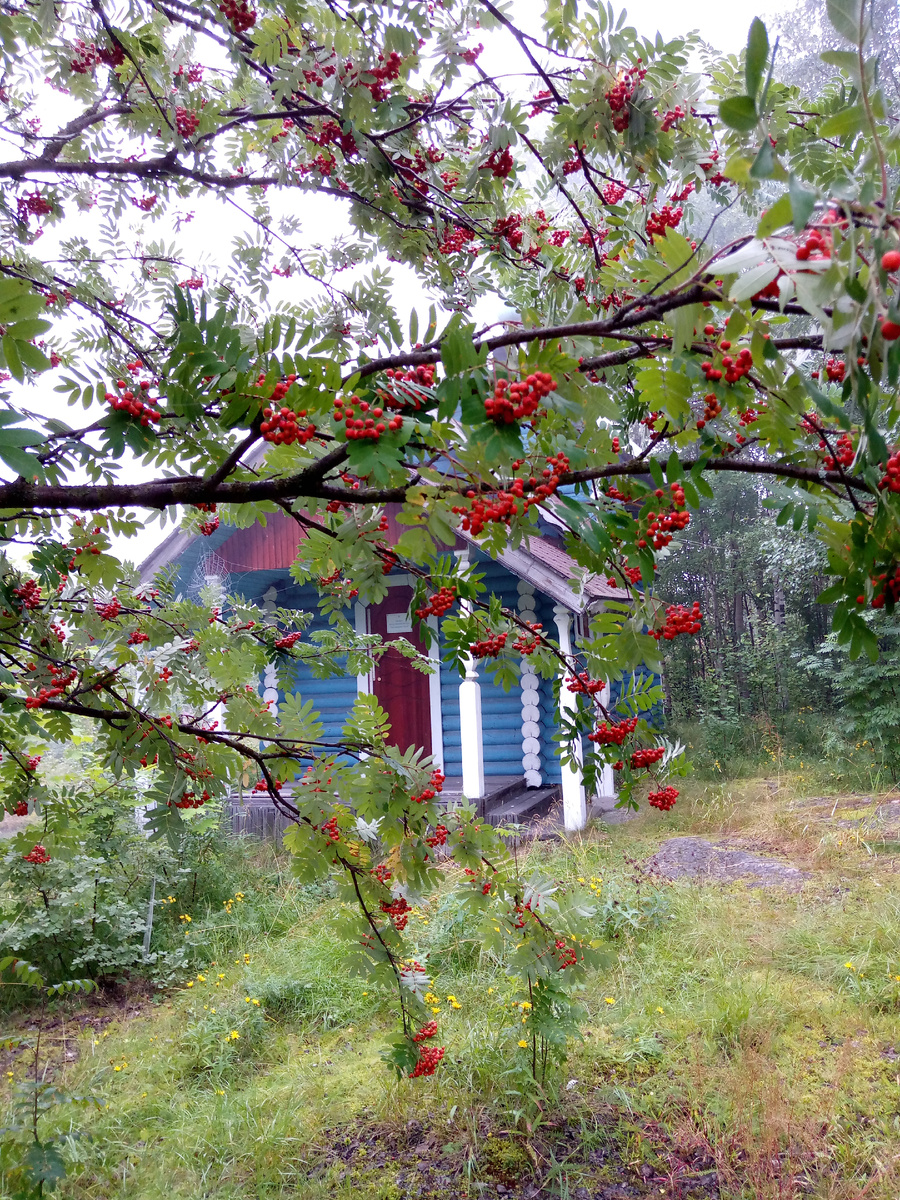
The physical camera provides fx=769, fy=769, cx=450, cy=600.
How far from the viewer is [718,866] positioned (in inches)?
237

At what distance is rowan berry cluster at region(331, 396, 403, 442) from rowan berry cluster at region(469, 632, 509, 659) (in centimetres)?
93

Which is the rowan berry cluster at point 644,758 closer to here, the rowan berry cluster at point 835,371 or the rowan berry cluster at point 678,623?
the rowan berry cluster at point 678,623

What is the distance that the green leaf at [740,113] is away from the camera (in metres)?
0.65

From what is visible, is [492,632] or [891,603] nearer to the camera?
[891,603]

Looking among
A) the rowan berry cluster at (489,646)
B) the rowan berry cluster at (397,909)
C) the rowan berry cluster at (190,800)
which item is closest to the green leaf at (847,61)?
the rowan berry cluster at (489,646)

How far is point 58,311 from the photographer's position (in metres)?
3.22

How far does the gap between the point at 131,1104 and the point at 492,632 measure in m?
3.07

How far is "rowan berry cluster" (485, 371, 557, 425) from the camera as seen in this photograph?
3.18 feet

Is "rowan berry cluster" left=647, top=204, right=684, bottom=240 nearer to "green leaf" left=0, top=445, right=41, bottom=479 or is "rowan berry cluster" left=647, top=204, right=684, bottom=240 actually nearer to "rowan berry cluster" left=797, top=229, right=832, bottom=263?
"rowan berry cluster" left=797, top=229, right=832, bottom=263

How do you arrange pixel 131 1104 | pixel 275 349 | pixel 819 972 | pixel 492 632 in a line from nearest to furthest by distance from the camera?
pixel 275 349
pixel 492 632
pixel 131 1104
pixel 819 972

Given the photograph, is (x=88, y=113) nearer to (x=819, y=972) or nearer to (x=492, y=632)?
(x=492, y=632)

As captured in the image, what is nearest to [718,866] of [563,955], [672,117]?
[563,955]

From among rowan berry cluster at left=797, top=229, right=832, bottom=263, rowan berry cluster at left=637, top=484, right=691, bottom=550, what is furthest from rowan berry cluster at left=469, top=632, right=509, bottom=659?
rowan berry cluster at left=797, top=229, right=832, bottom=263

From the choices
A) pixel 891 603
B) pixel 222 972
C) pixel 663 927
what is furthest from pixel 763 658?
pixel 891 603
